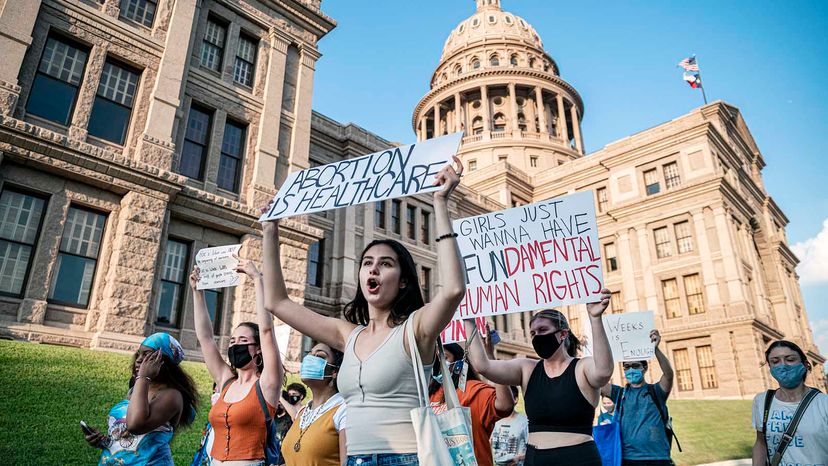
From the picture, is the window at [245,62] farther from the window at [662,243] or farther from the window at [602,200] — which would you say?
the window at [602,200]

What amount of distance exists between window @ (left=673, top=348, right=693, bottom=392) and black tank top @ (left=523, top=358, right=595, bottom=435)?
33799 mm

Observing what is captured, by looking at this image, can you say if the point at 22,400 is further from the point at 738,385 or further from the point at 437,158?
the point at 738,385

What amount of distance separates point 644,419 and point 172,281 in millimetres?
12220

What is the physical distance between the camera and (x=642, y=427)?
531 cm

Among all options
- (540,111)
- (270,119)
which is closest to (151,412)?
(270,119)

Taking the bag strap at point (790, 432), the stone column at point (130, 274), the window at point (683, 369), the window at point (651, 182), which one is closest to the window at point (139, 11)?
the stone column at point (130, 274)

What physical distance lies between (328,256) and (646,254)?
24377 mm

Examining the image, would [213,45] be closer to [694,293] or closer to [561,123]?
[694,293]

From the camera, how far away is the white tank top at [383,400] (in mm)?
2135

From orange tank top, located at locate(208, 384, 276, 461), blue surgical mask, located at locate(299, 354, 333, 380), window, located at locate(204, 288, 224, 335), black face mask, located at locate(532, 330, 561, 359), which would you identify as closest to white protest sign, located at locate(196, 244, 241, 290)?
orange tank top, located at locate(208, 384, 276, 461)

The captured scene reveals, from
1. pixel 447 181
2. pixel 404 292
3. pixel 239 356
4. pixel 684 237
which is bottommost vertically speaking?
pixel 239 356

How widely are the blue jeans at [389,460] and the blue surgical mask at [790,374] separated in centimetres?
377

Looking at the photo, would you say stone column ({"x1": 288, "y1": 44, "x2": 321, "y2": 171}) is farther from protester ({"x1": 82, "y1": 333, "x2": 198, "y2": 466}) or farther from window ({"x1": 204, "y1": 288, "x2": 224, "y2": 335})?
protester ({"x1": 82, "y1": 333, "x2": 198, "y2": 466})

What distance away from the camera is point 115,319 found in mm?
11742
